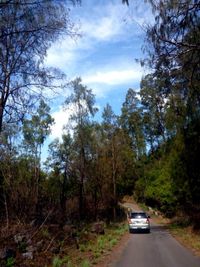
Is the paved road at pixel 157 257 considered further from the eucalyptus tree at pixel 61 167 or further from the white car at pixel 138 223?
the eucalyptus tree at pixel 61 167

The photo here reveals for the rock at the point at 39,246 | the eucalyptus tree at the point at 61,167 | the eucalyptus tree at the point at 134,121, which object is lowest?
the rock at the point at 39,246

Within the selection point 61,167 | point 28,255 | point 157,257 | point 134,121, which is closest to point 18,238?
point 28,255

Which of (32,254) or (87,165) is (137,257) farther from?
(87,165)

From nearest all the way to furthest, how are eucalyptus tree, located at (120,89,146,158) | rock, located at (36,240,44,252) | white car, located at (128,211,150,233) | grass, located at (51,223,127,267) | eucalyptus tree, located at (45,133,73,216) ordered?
grass, located at (51,223,127,267) < rock, located at (36,240,44,252) < white car, located at (128,211,150,233) < eucalyptus tree, located at (45,133,73,216) < eucalyptus tree, located at (120,89,146,158)

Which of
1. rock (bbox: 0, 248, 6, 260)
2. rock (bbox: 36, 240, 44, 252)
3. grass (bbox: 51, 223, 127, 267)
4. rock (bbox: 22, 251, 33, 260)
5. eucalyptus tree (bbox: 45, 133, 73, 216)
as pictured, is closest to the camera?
rock (bbox: 0, 248, 6, 260)

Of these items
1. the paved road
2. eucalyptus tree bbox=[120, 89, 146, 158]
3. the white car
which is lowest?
the paved road

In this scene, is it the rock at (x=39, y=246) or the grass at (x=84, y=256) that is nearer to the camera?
the grass at (x=84, y=256)

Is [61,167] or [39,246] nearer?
[39,246]

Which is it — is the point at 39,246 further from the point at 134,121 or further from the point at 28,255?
the point at 134,121

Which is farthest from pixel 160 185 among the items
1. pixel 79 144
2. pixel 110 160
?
pixel 79 144

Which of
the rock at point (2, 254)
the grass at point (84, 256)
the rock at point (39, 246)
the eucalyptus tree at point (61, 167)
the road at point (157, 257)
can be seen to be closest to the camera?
the rock at point (2, 254)

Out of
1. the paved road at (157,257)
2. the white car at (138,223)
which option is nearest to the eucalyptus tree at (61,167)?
the white car at (138,223)

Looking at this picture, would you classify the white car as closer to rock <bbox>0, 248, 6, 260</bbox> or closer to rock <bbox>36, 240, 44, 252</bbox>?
rock <bbox>36, 240, 44, 252</bbox>

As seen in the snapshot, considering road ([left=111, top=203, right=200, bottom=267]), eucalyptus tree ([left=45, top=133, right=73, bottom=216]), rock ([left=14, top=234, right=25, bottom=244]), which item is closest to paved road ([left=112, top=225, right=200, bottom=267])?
road ([left=111, top=203, right=200, bottom=267])
